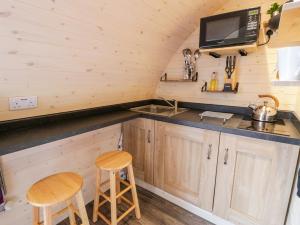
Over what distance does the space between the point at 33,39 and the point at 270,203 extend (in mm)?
2012

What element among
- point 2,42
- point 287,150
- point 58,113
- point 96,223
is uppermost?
point 2,42

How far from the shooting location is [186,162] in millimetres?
1744

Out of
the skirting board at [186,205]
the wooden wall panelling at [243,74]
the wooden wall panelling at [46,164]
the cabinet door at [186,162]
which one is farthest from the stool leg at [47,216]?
the wooden wall panelling at [243,74]

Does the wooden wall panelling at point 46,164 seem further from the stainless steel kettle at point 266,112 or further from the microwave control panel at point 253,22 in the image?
the microwave control panel at point 253,22

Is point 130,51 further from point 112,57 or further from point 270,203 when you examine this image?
point 270,203

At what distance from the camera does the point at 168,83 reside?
2486 mm

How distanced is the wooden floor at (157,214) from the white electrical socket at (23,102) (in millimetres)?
1140

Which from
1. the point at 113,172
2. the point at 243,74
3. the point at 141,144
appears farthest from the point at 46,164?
the point at 243,74

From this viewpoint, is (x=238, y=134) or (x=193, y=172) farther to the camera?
(x=193, y=172)

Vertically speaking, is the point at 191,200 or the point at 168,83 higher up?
the point at 168,83

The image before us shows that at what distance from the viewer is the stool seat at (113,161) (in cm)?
146

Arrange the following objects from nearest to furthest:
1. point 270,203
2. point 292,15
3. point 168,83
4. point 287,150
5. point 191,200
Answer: point 292,15 < point 287,150 < point 270,203 < point 191,200 < point 168,83

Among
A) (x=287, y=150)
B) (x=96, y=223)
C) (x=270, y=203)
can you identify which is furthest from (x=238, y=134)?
(x=96, y=223)

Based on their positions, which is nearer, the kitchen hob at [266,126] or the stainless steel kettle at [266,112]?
the kitchen hob at [266,126]
